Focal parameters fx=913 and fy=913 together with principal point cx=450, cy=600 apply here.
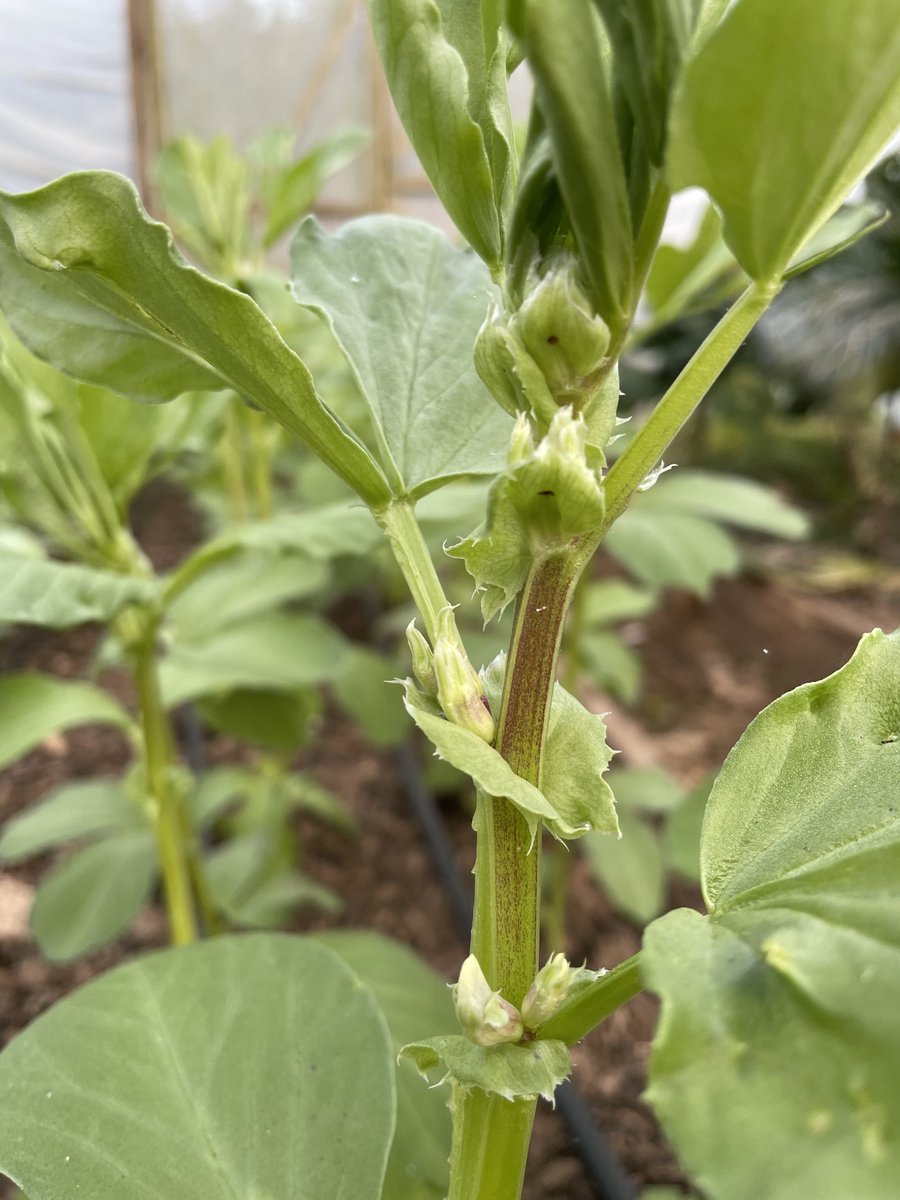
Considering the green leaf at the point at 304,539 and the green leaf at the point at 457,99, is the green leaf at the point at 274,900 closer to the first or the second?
the green leaf at the point at 304,539

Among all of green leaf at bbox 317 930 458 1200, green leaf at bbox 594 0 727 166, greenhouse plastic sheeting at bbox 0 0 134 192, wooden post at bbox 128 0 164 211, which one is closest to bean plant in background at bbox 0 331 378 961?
green leaf at bbox 317 930 458 1200

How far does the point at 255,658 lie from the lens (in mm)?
823

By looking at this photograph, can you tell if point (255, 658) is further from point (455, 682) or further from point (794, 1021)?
point (794, 1021)

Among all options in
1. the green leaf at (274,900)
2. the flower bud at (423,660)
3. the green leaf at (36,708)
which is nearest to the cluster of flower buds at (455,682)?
the flower bud at (423,660)

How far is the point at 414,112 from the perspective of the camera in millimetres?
293

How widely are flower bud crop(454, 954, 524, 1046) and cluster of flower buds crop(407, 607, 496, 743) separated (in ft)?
0.25

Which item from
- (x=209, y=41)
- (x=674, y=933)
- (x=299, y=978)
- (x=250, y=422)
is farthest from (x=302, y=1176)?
(x=209, y=41)

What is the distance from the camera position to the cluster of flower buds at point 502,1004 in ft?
0.96

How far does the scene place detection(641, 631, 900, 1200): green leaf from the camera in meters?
0.21

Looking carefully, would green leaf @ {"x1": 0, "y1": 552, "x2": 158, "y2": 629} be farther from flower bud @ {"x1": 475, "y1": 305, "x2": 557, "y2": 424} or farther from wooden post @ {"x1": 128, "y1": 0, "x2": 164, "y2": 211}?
wooden post @ {"x1": 128, "y1": 0, "x2": 164, "y2": 211}

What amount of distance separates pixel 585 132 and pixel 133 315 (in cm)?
20

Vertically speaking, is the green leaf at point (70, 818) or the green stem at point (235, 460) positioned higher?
the green stem at point (235, 460)

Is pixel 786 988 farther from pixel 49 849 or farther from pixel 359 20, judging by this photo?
pixel 359 20

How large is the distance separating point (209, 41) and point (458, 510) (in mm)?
5432
